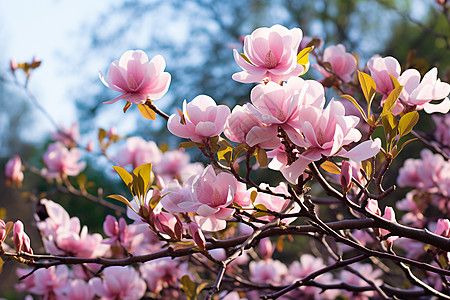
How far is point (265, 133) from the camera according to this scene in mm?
494

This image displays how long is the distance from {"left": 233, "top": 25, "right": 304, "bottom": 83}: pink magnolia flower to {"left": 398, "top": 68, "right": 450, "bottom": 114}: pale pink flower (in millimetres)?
161

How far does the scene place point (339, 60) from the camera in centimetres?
91

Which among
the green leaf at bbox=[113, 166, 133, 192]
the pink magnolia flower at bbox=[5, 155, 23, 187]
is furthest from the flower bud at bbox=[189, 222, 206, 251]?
the pink magnolia flower at bbox=[5, 155, 23, 187]

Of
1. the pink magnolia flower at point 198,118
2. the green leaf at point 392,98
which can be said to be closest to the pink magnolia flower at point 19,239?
the pink magnolia flower at point 198,118

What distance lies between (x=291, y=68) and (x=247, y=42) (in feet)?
0.22

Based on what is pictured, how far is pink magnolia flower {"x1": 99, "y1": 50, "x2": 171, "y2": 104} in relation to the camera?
0.59m

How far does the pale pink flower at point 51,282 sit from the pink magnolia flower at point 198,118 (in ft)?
2.32

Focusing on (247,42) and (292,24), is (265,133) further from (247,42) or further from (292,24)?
(292,24)

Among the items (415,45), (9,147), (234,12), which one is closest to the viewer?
(415,45)

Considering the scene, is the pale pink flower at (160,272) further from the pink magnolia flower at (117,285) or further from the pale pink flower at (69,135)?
the pale pink flower at (69,135)

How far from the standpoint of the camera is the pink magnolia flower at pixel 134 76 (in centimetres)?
59

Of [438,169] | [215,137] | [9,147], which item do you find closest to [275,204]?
[215,137]

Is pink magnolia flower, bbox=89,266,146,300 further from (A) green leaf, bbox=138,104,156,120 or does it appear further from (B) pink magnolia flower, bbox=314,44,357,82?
(B) pink magnolia flower, bbox=314,44,357,82

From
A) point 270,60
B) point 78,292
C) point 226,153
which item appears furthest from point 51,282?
point 270,60
